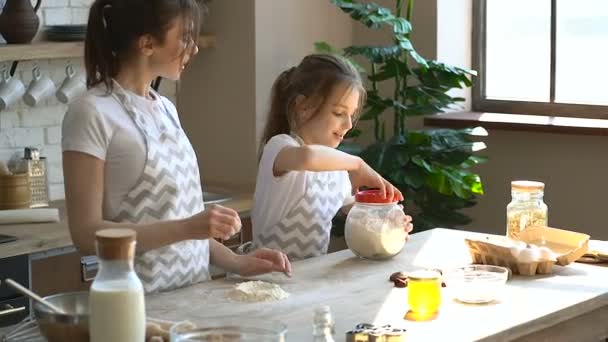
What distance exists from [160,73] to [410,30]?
2.05m

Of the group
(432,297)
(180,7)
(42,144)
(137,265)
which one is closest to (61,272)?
(42,144)

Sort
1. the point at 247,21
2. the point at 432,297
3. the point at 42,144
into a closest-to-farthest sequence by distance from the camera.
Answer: the point at 432,297, the point at 42,144, the point at 247,21

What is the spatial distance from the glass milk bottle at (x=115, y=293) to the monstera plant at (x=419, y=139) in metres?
2.69

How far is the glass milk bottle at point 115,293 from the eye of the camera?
5.84ft

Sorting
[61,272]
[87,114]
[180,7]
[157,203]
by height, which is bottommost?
[61,272]

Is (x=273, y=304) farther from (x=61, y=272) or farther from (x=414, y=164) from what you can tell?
(x=414, y=164)

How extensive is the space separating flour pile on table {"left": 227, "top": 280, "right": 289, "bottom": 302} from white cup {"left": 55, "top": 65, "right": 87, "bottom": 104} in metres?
1.96

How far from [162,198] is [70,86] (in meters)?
1.84

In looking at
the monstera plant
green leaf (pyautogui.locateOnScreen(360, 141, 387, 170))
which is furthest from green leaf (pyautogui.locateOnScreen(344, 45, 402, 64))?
green leaf (pyautogui.locateOnScreen(360, 141, 387, 170))

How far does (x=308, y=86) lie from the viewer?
3.08m

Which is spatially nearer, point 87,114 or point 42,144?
point 87,114

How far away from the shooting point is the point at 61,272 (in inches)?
144

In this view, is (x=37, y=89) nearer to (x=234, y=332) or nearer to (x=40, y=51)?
(x=40, y=51)

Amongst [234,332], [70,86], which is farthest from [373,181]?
[70,86]
